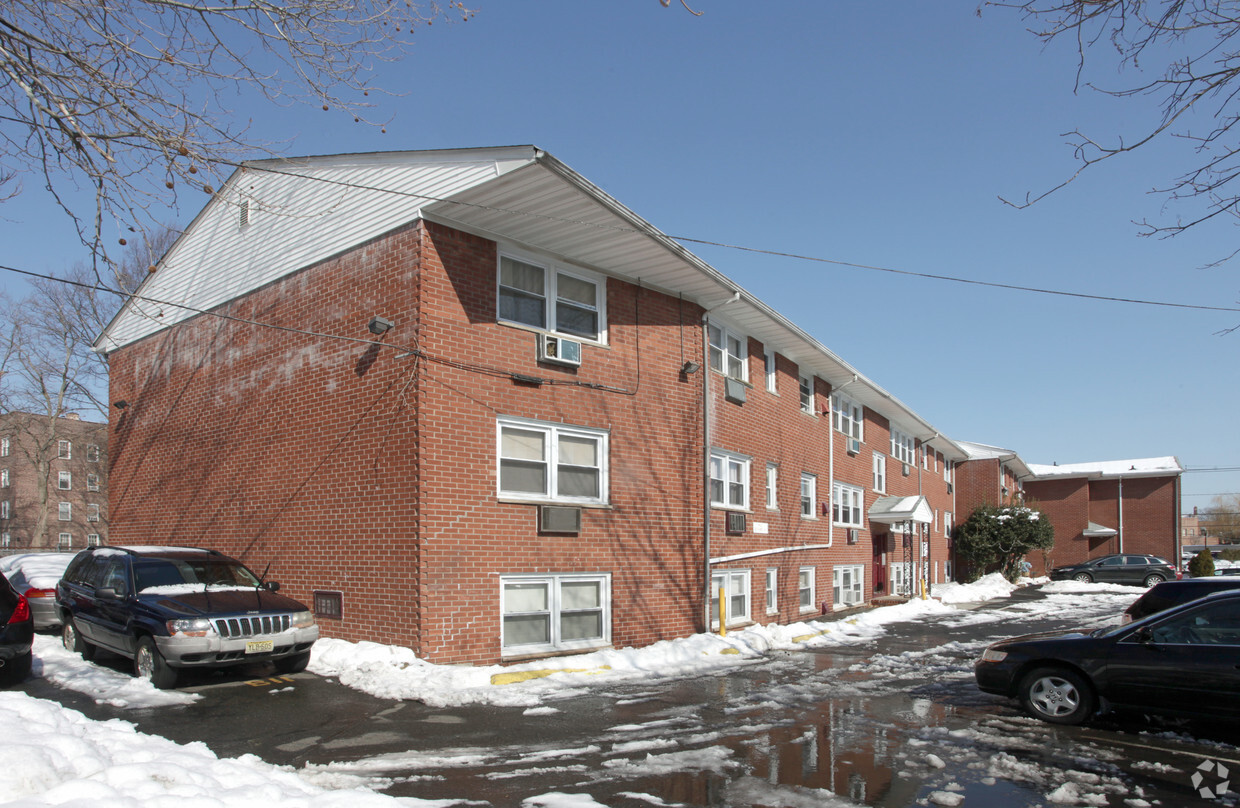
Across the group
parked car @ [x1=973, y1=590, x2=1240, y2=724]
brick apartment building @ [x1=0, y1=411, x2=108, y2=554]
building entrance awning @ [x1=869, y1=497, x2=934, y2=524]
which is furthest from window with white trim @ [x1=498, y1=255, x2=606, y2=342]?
brick apartment building @ [x1=0, y1=411, x2=108, y2=554]

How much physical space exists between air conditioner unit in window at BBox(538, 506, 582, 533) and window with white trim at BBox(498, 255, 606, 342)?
282 centimetres

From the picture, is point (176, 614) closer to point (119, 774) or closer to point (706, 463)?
point (119, 774)

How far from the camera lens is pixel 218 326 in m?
15.6

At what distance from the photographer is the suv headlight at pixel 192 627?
9406 mm

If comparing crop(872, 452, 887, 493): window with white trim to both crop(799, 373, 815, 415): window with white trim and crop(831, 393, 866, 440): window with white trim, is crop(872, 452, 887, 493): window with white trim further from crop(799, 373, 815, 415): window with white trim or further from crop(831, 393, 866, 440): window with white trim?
crop(799, 373, 815, 415): window with white trim

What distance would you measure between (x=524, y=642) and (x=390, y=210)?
21.4ft

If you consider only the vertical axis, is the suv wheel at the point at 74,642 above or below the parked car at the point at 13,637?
below

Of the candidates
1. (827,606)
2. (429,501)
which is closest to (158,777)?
(429,501)

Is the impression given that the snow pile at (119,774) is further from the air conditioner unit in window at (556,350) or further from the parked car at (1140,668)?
the air conditioner unit in window at (556,350)

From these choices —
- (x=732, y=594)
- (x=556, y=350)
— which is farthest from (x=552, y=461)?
(x=732, y=594)

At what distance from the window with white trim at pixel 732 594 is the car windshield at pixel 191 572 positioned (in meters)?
8.47

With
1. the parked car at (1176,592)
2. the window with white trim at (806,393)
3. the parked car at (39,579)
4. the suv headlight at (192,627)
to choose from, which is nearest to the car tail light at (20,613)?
the suv headlight at (192,627)

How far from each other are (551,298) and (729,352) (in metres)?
6.01

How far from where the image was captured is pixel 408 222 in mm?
11852
